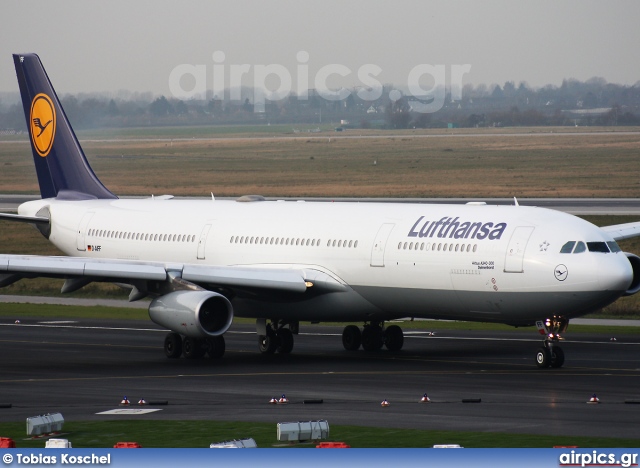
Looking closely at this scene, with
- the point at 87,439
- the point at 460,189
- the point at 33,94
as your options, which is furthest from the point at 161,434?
the point at 460,189

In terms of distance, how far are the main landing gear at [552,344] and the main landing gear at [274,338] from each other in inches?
359

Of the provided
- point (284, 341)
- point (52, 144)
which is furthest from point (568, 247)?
point (52, 144)

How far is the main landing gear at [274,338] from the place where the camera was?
136 ft

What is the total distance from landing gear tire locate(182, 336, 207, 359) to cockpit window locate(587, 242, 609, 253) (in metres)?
12.5

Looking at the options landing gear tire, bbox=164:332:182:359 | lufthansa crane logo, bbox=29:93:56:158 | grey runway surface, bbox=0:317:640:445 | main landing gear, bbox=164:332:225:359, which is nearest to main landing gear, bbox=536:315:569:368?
grey runway surface, bbox=0:317:640:445

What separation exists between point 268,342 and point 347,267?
166 inches

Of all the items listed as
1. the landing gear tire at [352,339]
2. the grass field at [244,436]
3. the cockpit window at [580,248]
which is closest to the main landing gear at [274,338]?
the landing gear tire at [352,339]

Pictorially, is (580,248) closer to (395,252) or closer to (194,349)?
(395,252)

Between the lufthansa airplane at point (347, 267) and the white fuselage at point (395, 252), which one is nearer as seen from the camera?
the white fuselage at point (395, 252)

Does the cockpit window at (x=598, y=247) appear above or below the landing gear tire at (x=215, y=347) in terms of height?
above

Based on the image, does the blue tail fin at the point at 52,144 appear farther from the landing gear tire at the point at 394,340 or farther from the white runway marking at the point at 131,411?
the white runway marking at the point at 131,411

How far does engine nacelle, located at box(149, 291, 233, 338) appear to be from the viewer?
1452 inches

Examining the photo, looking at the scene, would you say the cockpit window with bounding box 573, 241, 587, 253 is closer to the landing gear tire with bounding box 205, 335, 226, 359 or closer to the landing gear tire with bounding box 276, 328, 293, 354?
the landing gear tire with bounding box 276, 328, 293, 354

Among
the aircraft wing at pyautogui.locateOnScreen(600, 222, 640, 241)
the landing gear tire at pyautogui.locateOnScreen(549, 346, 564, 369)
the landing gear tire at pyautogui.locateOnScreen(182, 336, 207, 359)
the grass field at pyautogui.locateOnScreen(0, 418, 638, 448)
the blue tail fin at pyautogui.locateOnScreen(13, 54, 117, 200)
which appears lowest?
the grass field at pyautogui.locateOnScreen(0, 418, 638, 448)
